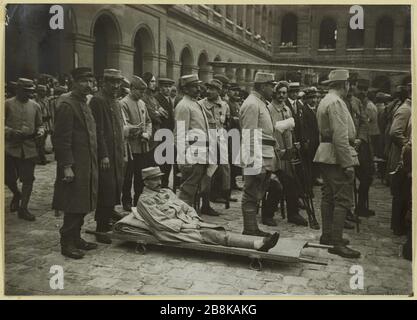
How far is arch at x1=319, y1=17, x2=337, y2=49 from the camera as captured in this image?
7469 millimetres

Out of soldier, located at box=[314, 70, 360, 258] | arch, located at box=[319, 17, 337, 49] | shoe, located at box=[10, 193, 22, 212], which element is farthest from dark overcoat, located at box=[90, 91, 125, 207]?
arch, located at box=[319, 17, 337, 49]

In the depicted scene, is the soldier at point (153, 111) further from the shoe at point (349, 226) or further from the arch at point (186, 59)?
the arch at point (186, 59)

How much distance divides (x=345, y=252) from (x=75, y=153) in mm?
3221

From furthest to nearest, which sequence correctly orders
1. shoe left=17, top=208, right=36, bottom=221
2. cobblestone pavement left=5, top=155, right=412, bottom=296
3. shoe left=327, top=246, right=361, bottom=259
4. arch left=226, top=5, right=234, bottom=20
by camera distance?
arch left=226, top=5, right=234, bottom=20, shoe left=17, top=208, right=36, bottom=221, shoe left=327, top=246, right=361, bottom=259, cobblestone pavement left=5, top=155, right=412, bottom=296

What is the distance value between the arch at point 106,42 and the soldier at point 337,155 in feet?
→ 17.1

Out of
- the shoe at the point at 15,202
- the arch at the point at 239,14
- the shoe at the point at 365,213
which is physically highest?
the arch at the point at 239,14

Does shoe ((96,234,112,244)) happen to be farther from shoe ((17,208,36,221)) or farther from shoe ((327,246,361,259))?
shoe ((327,246,361,259))

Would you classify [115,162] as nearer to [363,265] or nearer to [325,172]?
[325,172]

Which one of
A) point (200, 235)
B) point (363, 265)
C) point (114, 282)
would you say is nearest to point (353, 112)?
point (363, 265)

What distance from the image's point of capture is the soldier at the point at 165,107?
299 inches

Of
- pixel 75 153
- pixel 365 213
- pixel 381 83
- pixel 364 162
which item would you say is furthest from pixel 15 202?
pixel 381 83

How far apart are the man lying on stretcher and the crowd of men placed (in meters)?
0.60

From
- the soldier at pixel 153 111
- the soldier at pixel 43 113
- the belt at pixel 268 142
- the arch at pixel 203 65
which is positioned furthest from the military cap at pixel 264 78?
the arch at pixel 203 65

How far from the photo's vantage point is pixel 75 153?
4.95 m
